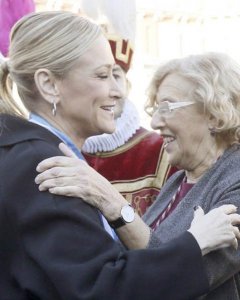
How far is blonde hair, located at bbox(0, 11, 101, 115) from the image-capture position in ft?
6.63

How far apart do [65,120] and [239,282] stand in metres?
0.69

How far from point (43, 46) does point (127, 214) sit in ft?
1.56

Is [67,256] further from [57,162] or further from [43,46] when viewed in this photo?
[43,46]

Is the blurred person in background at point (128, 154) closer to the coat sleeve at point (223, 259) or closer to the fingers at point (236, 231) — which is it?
the coat sleeve at point (223, 259)

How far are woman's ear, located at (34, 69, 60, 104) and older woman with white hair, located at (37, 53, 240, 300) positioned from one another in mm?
476

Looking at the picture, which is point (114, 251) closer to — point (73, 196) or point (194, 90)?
point (73, 196)

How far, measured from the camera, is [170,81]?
269 cm

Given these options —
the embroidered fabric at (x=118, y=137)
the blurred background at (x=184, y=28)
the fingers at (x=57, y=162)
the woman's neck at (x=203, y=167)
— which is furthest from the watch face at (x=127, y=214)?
the blurred background at (x=184, y=28)

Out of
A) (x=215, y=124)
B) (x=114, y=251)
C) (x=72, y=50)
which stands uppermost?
(x=72, y=50)

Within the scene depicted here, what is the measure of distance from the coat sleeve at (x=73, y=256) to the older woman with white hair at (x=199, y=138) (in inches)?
13.0

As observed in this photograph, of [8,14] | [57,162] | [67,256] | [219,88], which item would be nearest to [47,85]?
[57,162]

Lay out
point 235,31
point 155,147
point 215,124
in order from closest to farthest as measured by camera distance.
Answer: point 215,124, point 155,147, point 235,31

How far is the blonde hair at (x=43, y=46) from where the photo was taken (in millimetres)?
2021

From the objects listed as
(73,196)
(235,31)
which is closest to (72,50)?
(73,196)
